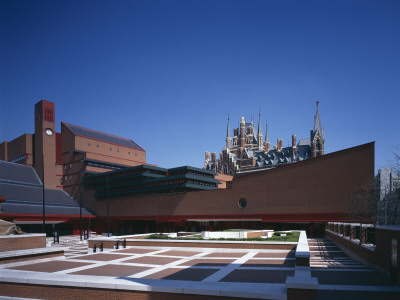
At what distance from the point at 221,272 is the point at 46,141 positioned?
6526cm

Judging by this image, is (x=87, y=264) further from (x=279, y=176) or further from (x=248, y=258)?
(x=279, y=176)

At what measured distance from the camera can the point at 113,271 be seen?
49.1ft

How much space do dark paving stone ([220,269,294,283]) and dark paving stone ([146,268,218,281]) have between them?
3.41 feet

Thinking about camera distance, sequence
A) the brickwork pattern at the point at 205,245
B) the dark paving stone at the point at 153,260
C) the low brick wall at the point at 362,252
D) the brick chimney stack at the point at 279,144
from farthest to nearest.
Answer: the brick chimney stack at the point at 279,144 → the brickwork pattern at the point at 205,245 → the dark paving stone at the point at 153,260 → the low brick wall at the point at 362,252

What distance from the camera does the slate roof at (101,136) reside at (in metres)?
71.5

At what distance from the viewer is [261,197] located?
150 feet

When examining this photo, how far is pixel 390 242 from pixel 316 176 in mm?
30351

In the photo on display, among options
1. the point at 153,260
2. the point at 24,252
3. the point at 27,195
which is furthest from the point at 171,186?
the point at 24,252

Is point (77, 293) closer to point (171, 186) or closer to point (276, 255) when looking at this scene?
point (276, 255)

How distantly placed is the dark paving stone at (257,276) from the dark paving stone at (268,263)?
1.69 metres

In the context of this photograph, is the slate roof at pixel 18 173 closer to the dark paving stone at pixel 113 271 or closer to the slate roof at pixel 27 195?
the slate roof at pixel 27 195

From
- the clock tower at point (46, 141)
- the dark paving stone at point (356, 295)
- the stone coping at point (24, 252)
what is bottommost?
the stone coping at point (24, 252)

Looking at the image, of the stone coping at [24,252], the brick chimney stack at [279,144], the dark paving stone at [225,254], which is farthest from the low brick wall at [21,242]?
the brick chimney stack at [279,144]

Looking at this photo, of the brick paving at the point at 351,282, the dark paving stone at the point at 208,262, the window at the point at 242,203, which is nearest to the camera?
the brick paving at the point at 351,282
